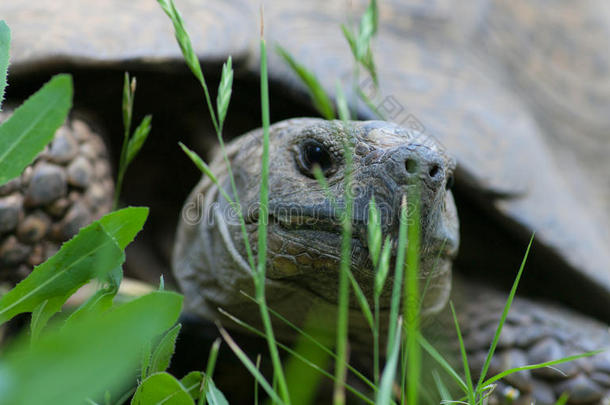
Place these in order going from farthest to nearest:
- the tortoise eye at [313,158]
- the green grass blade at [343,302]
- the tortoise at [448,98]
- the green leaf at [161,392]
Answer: the tortoise at [448,98] → the tortoise eye at [313,158] → the green leaf at [161,392] → the green grass blade at [343,302]

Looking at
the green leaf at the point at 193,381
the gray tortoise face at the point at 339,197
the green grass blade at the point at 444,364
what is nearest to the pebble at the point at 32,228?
the gray tortoise face at the point at 339,197

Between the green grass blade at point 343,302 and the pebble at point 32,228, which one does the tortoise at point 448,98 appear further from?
the green grass blade at point 343,302

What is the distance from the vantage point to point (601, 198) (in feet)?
7.87

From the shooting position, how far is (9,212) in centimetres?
161

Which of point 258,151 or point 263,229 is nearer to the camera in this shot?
point 263,229

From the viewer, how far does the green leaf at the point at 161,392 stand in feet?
3.07

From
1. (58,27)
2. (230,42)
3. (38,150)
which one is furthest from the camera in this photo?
(230,42)

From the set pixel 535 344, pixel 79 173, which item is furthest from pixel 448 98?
pixel 79 173

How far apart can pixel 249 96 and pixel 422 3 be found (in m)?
0.73

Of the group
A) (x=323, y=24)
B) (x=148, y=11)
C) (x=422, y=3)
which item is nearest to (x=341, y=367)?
(x=148, y=11)

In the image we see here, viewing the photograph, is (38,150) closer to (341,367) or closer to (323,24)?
(341,367)

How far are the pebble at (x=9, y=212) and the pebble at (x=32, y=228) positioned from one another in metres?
0.03

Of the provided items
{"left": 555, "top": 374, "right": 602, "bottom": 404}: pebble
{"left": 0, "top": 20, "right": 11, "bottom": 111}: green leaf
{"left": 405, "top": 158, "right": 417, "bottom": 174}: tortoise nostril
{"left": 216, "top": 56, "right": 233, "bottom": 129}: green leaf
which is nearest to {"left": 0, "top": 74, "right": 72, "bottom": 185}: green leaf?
{"left": 0, "top": 20, "right": 11, "bottom": 111}: green leaf

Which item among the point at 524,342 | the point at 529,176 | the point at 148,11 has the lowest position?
the point at 524,342
